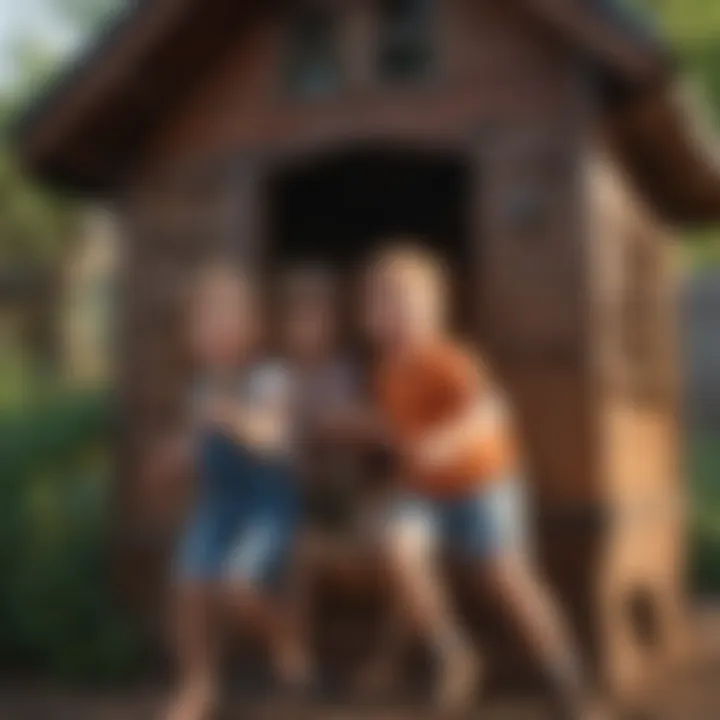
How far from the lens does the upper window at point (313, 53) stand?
4805 mm

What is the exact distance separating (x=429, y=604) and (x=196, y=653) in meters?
0.65

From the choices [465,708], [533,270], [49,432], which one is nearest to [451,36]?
[533,270]

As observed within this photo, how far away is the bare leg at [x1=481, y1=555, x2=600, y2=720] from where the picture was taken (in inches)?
151

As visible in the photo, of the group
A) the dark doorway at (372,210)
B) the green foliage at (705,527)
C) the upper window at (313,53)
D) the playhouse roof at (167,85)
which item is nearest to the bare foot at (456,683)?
the playhouse roof at (167,85)

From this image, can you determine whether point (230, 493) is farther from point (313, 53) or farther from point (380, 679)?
point (313, 53)

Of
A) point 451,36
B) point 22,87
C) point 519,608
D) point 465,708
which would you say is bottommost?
point 465,708

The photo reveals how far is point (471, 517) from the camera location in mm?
3850

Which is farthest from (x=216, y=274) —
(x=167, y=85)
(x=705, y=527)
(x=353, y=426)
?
(x=705, y=527)

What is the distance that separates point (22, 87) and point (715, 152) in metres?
4.34

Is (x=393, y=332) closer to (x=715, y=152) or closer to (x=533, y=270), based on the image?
(x=533, y=270)

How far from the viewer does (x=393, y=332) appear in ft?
12.3

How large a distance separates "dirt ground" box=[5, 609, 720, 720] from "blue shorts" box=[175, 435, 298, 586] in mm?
456

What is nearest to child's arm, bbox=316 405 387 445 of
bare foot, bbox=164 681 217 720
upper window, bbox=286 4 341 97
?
bare foot, bbox=164 681 217 720

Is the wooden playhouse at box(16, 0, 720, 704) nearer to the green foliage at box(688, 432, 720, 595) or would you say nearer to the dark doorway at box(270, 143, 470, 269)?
the dark doorway at box(270, 143, 470, 269)
